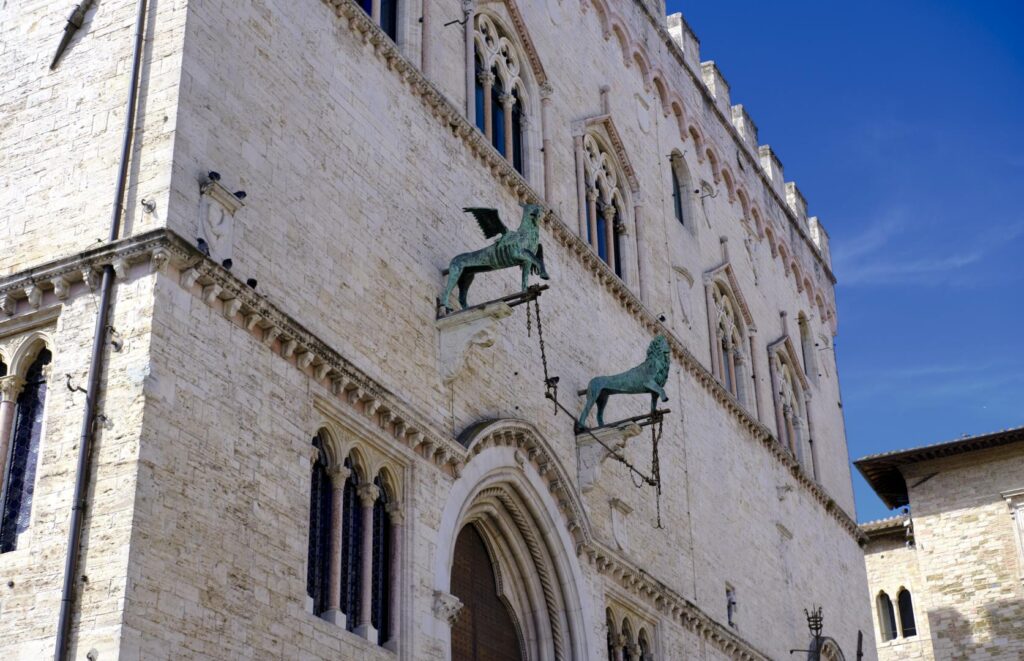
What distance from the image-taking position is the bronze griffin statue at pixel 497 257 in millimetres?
13438

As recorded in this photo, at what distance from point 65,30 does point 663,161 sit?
11.5 metres

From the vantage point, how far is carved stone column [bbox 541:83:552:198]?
55.4 ft

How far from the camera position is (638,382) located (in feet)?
52.3

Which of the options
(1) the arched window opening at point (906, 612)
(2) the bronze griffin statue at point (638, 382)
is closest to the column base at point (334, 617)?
(2) the bronze griffin statue at point (638, 382)

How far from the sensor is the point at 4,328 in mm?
10398

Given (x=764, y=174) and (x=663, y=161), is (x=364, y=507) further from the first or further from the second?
(x=764, y=174)

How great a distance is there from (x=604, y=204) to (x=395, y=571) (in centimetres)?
816

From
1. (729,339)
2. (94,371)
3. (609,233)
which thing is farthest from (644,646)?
(94,371)


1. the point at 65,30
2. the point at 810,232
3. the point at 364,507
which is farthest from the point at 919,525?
the point at 65,30

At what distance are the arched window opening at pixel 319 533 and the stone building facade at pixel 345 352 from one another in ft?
0.10

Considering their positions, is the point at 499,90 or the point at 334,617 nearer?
the point at 334,617

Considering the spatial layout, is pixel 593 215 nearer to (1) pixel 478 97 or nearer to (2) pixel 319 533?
(1) pixel 478 97

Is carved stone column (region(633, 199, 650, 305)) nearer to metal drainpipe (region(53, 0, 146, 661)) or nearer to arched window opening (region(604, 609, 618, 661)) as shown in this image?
arched window opening (region(604, 609, 618, 661))

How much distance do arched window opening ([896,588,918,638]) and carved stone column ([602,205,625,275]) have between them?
65.7ft
